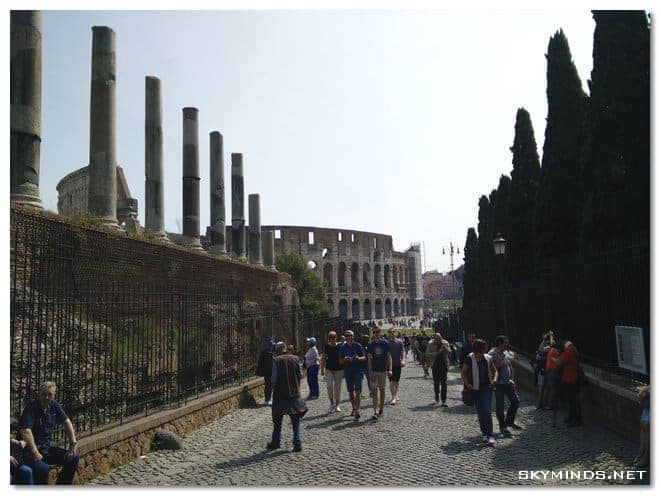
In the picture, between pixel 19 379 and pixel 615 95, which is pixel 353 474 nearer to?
pixel 19 379

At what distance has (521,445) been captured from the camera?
19.6 feet

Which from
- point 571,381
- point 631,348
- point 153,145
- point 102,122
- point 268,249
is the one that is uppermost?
point 153,145

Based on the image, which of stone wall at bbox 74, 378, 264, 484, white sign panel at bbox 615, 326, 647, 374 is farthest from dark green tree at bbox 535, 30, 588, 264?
stone wall at bbox 74, 378, 264, 484

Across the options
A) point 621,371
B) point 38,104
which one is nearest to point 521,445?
point 621,371

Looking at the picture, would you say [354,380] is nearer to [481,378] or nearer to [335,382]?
[335,382]

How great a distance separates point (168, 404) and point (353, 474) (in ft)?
11.6

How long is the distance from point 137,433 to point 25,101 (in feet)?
15.4

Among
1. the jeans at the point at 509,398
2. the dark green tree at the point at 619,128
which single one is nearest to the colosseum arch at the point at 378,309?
the dark green tree at the point at 619,128

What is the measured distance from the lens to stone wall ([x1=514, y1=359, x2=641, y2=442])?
5.72 meters

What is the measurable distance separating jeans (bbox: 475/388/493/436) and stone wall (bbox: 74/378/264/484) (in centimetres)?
380

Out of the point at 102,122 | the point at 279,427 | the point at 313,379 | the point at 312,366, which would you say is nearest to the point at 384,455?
the point at 279,427

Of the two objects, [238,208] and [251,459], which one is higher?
[238,208]

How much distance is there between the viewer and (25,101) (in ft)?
23.9

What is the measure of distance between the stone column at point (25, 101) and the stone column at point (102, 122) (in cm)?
231
